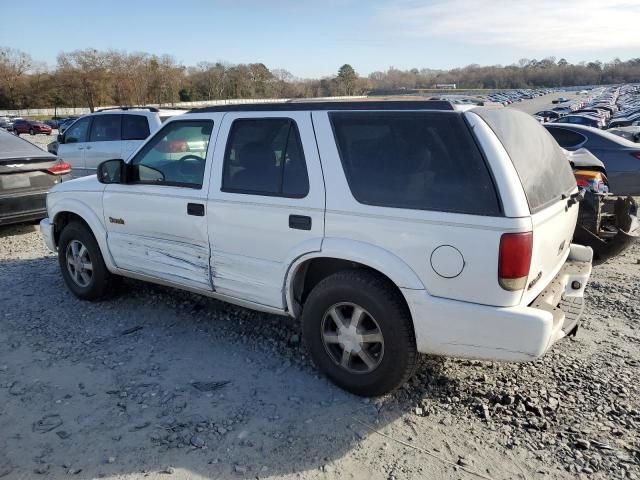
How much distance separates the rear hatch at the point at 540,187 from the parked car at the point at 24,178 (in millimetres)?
6755

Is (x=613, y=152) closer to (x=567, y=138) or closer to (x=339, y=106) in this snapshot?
(x=567, y=138)

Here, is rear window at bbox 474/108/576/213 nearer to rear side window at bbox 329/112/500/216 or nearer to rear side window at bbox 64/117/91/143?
rear side window at bbox 329/112/500/216

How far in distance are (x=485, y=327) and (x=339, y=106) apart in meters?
1.66

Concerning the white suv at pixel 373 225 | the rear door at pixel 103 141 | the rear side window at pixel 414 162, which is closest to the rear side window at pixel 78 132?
the rear door at pixel 103 141

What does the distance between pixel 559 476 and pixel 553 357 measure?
1341 mm

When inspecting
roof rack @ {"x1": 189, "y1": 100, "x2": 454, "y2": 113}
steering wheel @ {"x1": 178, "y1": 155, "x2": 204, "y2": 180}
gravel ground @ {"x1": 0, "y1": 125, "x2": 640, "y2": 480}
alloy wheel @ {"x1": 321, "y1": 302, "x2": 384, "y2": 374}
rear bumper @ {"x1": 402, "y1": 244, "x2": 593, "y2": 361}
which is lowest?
gravel ground @ {"x1": 0, "y1": 125, "x2": 640, "y2": 480}

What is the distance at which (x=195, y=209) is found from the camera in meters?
3.87

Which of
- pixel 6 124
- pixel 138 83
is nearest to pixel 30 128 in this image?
pixel 6 124

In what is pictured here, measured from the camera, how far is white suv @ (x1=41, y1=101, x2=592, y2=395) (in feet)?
9.00

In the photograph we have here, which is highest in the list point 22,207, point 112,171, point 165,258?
point 112,171

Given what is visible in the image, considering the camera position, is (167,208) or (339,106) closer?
(339,106)

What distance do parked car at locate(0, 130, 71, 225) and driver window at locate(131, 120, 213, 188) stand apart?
12.7 ft

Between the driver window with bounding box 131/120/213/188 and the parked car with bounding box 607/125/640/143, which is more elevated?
the driver window with bounding box 131/120/213/188

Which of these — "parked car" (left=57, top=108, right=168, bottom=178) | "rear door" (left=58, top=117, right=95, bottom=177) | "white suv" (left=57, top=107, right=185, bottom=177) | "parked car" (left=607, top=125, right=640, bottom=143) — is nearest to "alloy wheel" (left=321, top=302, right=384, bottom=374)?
"white suv" (left=57, top=107, right=185, bottom=177)
